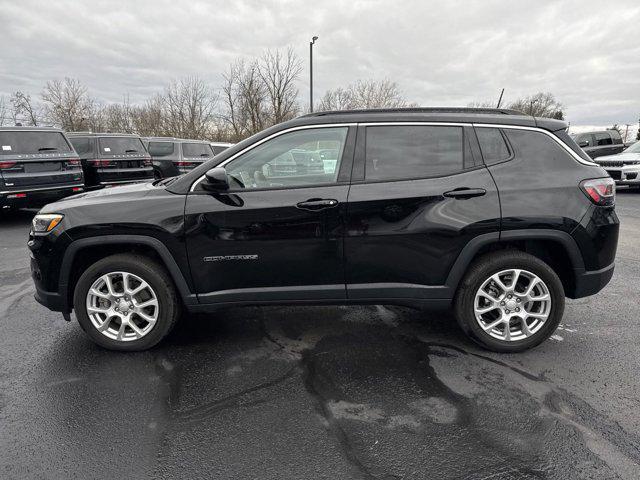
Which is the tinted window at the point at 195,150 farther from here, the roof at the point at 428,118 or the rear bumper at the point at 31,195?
the roof at the point at 428,118

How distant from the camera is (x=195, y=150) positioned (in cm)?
1427

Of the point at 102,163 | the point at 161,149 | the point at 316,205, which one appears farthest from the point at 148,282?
the point at 161,149

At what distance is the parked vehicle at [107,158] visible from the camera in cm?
1055

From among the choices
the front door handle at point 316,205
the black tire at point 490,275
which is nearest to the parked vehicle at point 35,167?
the front door handle at point 316,205

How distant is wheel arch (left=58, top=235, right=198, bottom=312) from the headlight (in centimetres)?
23

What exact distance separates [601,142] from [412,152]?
17.9 meters

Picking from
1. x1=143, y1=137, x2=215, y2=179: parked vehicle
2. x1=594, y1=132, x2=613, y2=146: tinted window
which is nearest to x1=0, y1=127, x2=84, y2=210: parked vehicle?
x1=143, y1=137, x2=215, y2=179: parked vehicle

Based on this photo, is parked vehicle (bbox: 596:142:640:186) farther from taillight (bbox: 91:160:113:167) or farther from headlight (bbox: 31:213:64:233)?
headlight (bbox: 31:213:64:233)

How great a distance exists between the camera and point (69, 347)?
3430 millimetres

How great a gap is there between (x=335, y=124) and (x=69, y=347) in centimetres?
287

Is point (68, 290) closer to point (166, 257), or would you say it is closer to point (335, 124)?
point (166, 257)

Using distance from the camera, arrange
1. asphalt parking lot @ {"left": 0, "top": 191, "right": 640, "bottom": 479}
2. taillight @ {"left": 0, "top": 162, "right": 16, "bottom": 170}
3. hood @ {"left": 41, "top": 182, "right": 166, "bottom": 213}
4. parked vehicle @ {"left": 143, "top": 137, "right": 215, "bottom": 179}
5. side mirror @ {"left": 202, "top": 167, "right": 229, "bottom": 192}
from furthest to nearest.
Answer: parked vehicle @ {"left": 143, "top": 137, "right": 215, "bottom": 179}
taillight @ {"left": 0, "top": 162, "right": 16, "bottom": 170}
hood @ {"left": 41, "top": 182, "right": 166, "bottom": 213}
side mirror @ {"left": 202, "top": 167, "right": 229, "bottom": 192}
asphalt parking lot @ {"left": 0, "top": 191, "right": 640, "bottom": 479}

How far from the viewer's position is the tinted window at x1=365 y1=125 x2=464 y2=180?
123 inches

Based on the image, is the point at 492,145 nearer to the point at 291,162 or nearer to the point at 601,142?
the point at 291,162
